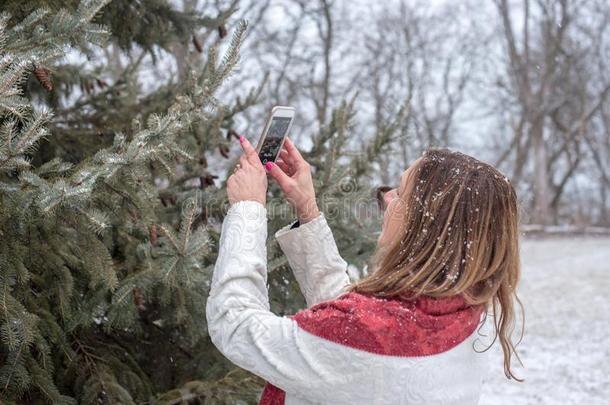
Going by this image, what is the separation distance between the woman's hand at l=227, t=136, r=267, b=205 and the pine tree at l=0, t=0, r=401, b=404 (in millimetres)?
350

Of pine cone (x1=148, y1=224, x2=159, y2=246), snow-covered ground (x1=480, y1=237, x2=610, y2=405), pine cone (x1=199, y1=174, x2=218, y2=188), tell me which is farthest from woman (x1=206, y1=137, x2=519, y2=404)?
snow-covered ground (x1=480, y1=237, x2=610, y2=405)

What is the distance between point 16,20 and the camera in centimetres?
298

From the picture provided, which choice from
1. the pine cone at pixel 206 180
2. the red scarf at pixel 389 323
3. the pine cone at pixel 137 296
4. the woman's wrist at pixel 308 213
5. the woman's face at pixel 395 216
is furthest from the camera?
the pine cone at pixel 206 180

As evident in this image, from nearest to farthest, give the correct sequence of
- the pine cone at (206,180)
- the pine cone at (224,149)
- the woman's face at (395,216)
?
the woman's face at (395,216) → the pine cone at (206,180) → the pine cone at (224,149)

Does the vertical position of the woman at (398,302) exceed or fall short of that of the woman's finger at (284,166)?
it falls short

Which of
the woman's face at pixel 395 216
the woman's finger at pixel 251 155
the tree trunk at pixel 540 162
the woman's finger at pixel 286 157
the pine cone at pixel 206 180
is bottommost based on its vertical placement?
the tree trunk at pixel 540 162

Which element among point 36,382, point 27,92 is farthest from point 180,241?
point 27,92

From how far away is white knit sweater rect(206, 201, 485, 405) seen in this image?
1.60 meters

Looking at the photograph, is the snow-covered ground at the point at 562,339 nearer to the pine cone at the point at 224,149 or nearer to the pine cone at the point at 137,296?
the pine cone at the point at 224,149

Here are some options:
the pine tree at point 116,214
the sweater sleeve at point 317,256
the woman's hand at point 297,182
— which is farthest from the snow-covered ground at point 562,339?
the woman's hand at point 297,182

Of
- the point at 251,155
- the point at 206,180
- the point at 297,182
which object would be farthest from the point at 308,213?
the point at 206,180

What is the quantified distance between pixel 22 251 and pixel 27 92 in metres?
1.52

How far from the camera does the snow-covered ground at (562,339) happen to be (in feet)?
24.0

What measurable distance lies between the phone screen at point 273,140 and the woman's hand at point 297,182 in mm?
46
